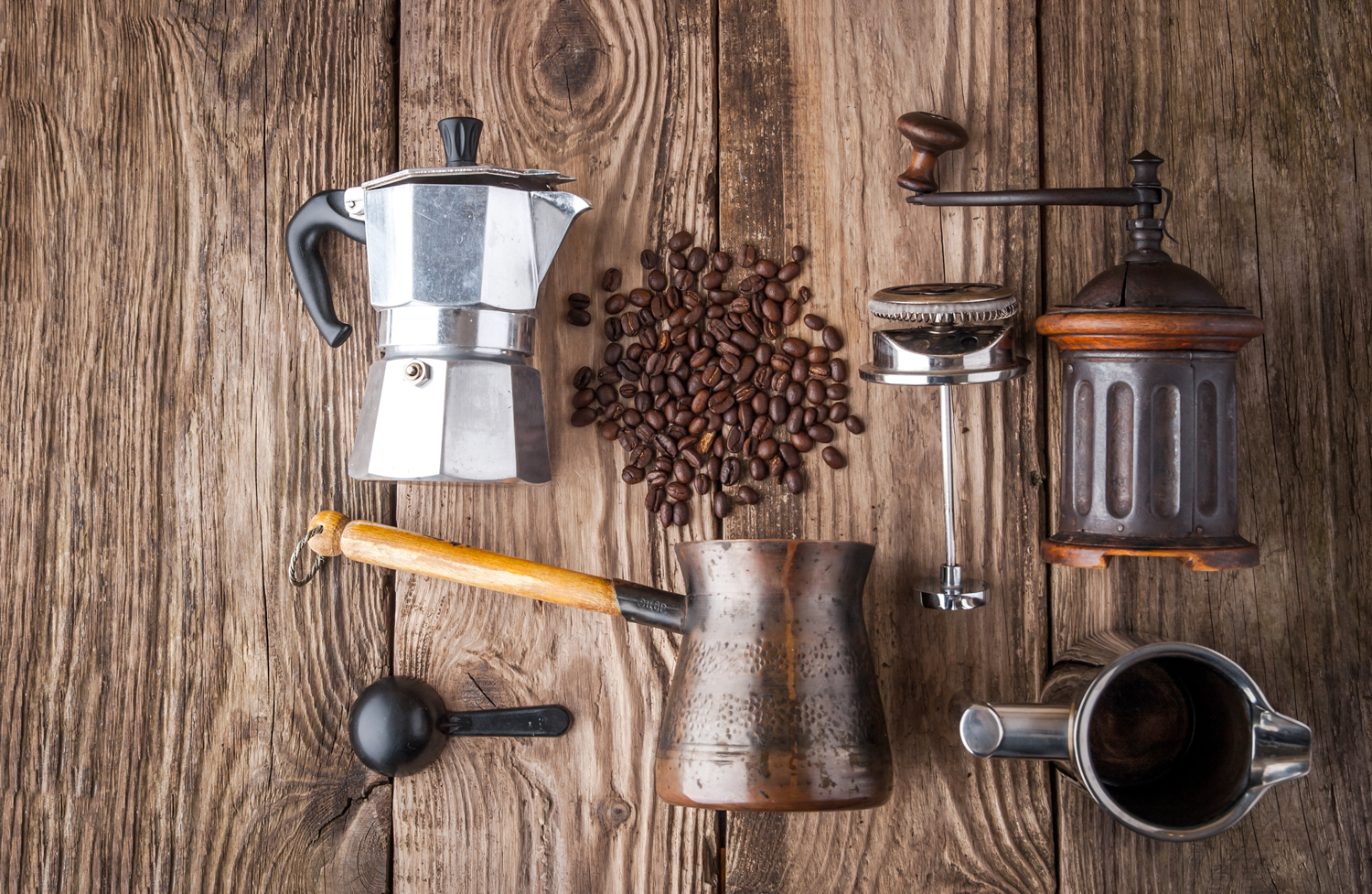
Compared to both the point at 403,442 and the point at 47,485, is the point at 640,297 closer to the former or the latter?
the point at 403,442

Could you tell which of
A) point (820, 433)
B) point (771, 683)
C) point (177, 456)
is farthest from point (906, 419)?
point (177, 456)

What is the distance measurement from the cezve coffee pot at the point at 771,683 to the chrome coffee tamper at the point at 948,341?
6.4 inches

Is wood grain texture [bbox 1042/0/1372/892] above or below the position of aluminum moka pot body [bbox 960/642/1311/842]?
above

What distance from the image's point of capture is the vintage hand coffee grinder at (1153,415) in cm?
92

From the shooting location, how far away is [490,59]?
116cm

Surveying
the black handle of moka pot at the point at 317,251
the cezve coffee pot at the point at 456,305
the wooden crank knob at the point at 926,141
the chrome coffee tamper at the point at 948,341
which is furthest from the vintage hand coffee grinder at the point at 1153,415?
the black handle of moka pot at the point at 317,251

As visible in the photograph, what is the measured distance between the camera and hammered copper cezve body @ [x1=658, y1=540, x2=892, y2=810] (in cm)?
88

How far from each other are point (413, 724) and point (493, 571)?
21 cm

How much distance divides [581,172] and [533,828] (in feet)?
2.66

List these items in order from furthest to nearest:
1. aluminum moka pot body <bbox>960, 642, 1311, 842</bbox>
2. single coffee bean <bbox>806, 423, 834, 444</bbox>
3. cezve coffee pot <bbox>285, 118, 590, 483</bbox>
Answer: single coffee bean <bbox>806, 423, 834, 444</bbox>
cezve coffee pot <bbox>285, 118, 590, 483</bbox>
aluminum moka pot body <bbox>960, 642, 1311, 842</bbox>

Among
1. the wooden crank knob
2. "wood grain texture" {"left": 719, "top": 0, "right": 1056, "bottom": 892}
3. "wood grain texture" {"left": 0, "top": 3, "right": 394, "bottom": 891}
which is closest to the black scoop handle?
"wood grain texture" {"left": 0, "top": 3, "right": 394, "bottom": 891}

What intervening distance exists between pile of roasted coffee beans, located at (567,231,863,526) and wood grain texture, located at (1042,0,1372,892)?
302 millimetres

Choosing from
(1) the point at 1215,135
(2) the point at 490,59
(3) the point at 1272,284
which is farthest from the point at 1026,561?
(2) the point at 490,59

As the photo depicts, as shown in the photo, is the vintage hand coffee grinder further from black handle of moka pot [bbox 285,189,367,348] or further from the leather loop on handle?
black handle of moka pot [bbox 285,189,367,348]
